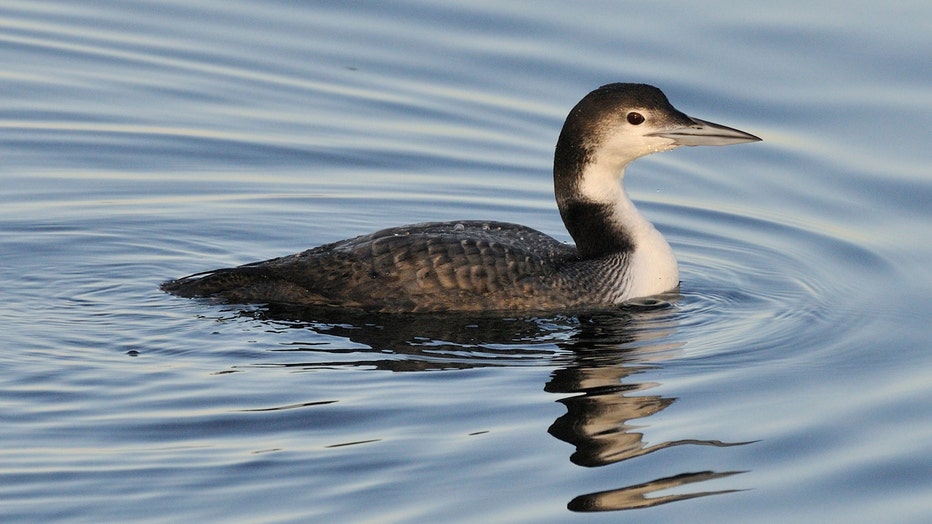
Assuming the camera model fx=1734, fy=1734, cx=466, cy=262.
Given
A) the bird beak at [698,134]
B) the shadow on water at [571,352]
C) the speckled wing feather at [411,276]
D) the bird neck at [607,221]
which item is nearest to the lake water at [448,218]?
the shadow on water at [571,352]

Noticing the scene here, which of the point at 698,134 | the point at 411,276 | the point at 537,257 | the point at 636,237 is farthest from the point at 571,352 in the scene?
the point at 698,134

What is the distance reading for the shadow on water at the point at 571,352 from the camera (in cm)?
764

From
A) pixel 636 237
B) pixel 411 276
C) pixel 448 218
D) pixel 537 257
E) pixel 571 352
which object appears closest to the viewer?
pixel 571 352

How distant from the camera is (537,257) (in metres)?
9.70

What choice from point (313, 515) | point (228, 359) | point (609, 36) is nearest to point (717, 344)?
point (228, 359)

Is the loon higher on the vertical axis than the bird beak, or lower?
lower

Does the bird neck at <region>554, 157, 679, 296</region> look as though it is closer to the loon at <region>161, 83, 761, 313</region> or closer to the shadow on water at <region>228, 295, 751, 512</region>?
the loon at <region>161, 83, 761, 313</region>

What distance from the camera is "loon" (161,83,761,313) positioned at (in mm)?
9484

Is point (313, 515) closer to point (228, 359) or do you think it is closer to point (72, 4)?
point (228, 359)

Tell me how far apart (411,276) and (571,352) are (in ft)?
3.45

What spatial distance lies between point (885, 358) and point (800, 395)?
0.84 meters

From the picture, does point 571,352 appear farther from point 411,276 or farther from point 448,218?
point 448,218

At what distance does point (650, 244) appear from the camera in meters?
10.0

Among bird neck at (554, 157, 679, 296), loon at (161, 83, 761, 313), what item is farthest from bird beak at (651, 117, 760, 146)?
bird neck at (554, 157, 679, 296)
